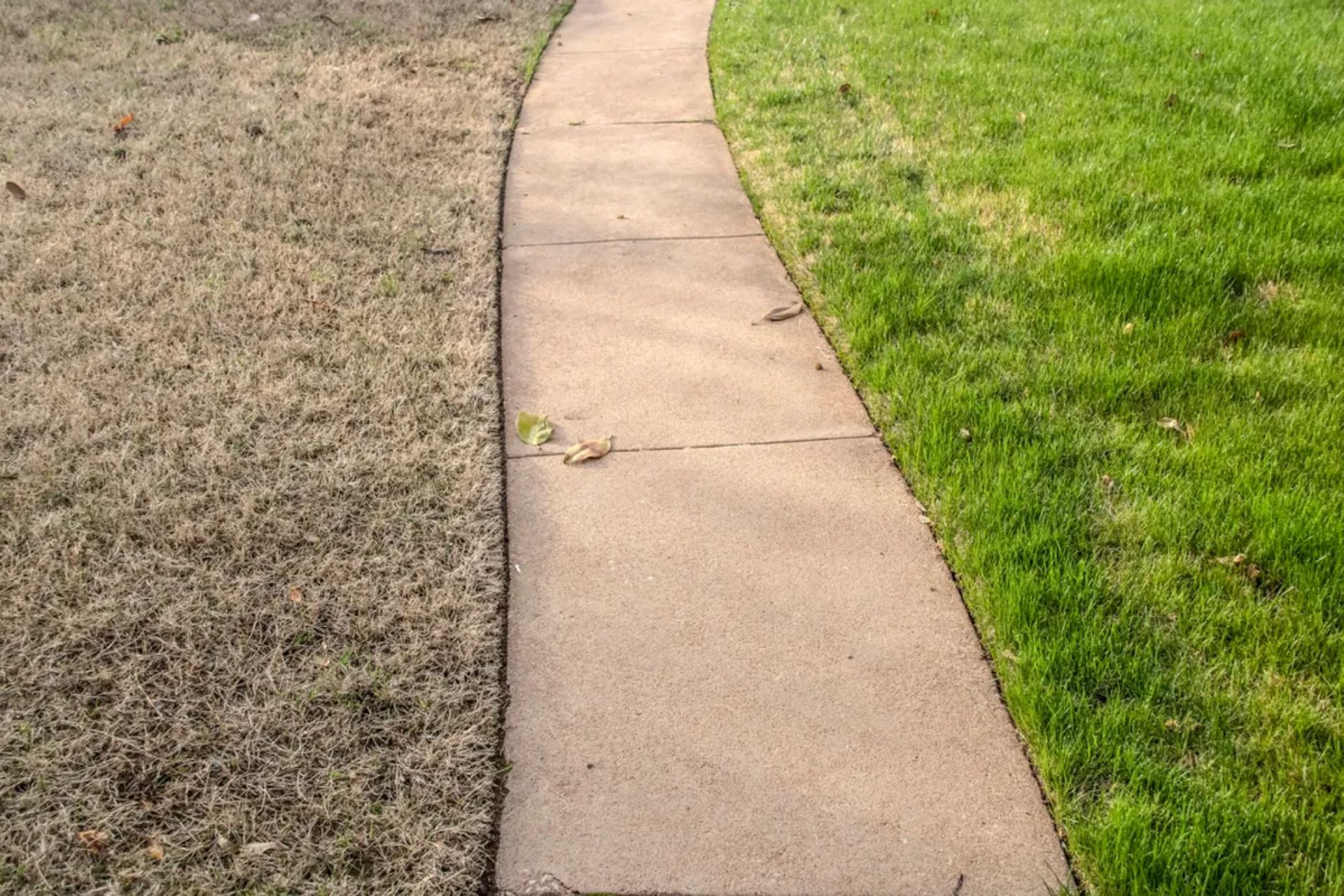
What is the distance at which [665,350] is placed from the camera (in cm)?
415

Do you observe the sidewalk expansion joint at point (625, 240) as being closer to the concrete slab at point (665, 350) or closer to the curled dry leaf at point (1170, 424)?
the concrete slab at point (665, 350)

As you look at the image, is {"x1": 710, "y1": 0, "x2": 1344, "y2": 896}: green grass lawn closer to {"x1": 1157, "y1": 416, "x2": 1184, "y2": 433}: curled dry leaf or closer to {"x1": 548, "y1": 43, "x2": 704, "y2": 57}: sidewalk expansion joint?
{"x1": 1157, "y1": 416, "x2": 1184, "y2": 433}: curled dry leaf

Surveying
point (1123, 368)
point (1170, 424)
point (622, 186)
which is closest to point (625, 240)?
point (622, 186)

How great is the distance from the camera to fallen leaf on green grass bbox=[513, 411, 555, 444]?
144 inches

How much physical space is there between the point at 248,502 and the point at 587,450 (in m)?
1.00

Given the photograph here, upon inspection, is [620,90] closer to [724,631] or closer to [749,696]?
[724,631]

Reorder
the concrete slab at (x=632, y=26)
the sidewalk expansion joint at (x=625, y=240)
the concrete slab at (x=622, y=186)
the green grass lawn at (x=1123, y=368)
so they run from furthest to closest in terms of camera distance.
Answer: the concrete slab at (x=632, y=26)
the concrete slab at (x=622, y=186)
the sidewalk expansion joint at (x=625, y=240)
the green grass lawn at (x=1123, y=368)

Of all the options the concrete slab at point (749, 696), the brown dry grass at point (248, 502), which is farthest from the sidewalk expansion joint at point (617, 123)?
the concrete slab at point (749, 696)

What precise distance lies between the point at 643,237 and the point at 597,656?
2.73m

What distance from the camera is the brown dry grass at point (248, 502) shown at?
7.67ft

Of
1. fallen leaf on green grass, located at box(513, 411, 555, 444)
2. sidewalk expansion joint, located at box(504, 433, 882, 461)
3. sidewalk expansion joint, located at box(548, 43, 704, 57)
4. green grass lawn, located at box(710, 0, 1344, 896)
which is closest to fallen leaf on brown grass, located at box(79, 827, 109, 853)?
sidewalk expansion joint, located at box(504, 433, 882, 461)

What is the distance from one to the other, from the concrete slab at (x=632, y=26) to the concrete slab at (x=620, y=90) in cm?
24

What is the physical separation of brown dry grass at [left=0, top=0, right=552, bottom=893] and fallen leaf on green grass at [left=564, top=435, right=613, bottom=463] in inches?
9.5

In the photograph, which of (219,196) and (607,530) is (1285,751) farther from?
(219,196)
